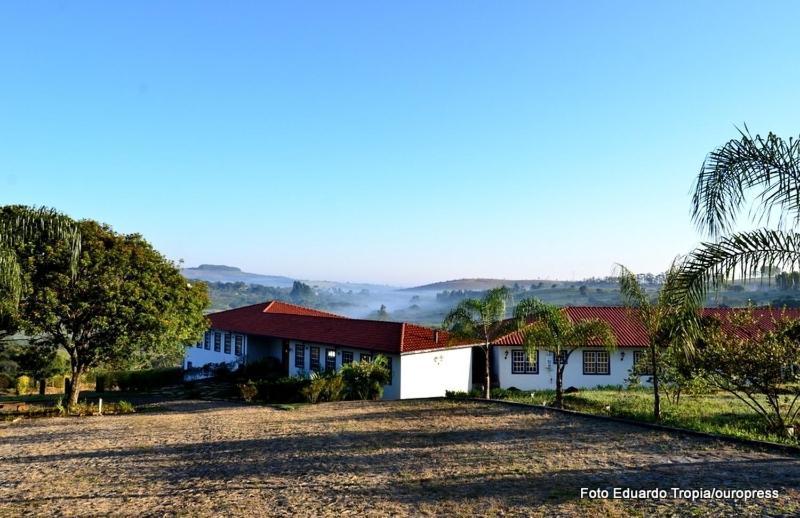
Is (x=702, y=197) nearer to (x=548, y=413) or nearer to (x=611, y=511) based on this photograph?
(x=611, y=511)

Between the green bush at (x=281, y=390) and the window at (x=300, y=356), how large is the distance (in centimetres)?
608

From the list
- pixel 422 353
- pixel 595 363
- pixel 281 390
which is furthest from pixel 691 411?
pixel 281 390

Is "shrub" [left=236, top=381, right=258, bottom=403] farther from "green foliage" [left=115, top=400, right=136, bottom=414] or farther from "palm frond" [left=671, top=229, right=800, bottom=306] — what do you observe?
"palm frond" [left=671, top=229, right=800, bottom=306]

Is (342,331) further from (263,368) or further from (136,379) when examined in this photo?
(136,379)

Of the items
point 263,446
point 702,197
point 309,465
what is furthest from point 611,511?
point 263,446

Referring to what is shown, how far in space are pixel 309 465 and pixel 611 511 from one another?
21.0 feet

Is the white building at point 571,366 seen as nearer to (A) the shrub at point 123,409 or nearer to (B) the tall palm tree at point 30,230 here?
(A) the shrub at point 123,409

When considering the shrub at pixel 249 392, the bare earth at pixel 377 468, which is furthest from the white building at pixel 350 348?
the bare earth at pixel 377 468

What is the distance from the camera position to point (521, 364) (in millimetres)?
31453

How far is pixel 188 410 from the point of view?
21.9 meters

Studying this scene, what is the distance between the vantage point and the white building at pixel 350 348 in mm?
26641

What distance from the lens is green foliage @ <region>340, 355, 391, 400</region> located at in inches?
967

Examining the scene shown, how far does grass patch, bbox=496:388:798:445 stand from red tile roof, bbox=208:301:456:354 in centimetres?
551

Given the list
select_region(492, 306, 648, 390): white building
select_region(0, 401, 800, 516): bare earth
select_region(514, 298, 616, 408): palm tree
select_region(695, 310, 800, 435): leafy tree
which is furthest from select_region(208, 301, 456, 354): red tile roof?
select_region(695, 310, 800, 435): leafy tree
